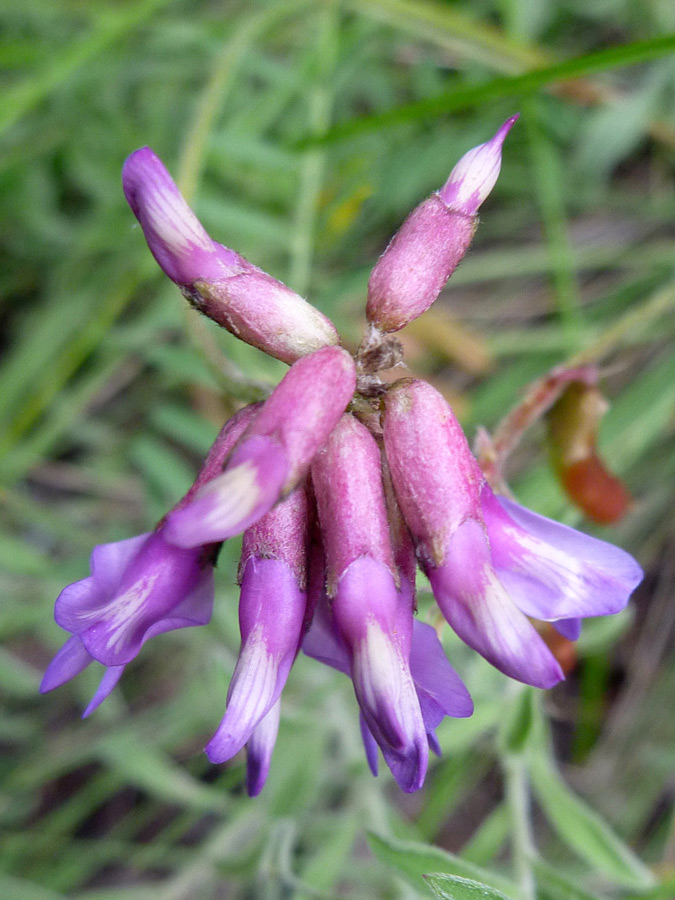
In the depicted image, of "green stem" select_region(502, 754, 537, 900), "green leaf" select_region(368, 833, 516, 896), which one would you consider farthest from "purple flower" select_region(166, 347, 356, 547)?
"green stem" select_region(502, 754, 537, 900)

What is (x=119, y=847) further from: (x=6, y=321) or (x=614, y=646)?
(x=6, y=321)

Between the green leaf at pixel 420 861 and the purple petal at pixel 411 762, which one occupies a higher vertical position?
the purple petal at pixel 411 762

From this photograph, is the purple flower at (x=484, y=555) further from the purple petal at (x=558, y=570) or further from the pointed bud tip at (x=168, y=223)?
the pointed bud tip at (x=168, y=223)

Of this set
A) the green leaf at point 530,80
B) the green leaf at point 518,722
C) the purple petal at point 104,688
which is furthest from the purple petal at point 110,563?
the green leaf at point 530,80

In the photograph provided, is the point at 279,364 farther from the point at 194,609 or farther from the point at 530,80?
the point at 194,609

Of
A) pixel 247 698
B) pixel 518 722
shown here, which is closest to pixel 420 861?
pixel 518 722

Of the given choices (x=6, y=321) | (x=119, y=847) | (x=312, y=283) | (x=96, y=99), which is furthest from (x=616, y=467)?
(x=6, y=321)
